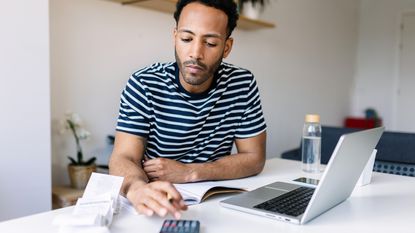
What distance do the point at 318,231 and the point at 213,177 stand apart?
44 centimetres

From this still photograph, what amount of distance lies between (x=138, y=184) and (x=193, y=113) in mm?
443

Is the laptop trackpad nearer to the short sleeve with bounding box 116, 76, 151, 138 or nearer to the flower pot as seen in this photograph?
the short sleeve with bounding box 116, 76, 151, 138

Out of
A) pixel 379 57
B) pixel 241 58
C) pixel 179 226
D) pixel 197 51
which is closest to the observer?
pixel 179 226

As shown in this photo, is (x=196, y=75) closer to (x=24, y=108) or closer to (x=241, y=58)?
(x=24, y=108)

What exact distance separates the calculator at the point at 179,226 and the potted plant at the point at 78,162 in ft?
4.27

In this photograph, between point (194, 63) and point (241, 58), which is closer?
point (194, 63)

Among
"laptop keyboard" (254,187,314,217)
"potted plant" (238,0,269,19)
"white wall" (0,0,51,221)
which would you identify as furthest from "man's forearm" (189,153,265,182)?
"potted plant" (238,0,269,19)

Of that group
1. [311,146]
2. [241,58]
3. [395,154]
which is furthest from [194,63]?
[241,58]

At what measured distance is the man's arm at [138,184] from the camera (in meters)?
0.80

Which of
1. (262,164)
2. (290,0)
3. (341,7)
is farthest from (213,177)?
(341,7)

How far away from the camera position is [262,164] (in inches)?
52.8

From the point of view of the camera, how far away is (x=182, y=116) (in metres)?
1.31

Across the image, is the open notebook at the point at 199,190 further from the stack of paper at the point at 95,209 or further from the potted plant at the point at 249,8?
the potted plant at the point at 249,8

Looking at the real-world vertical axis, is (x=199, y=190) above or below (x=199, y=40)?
below
